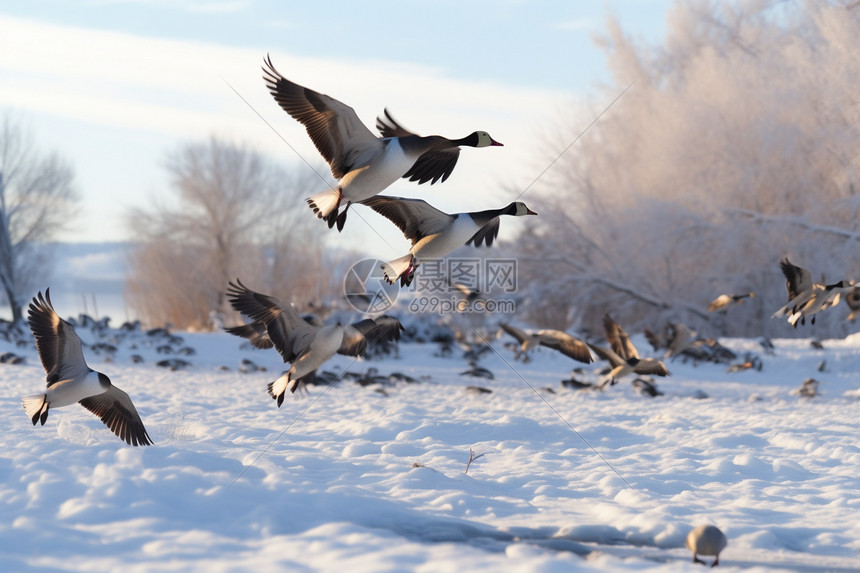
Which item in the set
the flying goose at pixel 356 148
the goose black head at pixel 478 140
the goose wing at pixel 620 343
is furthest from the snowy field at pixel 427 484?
the goose black head at pixel 478 140

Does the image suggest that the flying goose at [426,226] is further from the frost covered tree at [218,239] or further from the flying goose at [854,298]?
the frost covered tree at [218,239]

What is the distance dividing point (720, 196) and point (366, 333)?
1915 cm

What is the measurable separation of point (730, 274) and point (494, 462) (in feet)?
54.4

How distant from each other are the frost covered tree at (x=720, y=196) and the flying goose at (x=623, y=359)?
13262mm

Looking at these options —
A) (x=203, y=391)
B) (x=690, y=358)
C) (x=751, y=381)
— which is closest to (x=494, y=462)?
(x=203, y=391)

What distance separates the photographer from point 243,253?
27844mm

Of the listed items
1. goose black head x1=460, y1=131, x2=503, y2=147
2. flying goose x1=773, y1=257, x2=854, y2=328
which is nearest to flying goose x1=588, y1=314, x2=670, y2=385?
flying goose x1=773, y1=257, x2=854, y2=328

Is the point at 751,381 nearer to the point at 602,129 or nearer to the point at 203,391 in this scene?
the point at 203,391

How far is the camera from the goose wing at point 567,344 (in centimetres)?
701

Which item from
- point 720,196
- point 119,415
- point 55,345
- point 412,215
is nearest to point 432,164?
point 412,215

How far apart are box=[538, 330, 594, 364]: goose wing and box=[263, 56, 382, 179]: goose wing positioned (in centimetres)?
344

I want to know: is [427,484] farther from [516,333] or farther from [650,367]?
[650,367]

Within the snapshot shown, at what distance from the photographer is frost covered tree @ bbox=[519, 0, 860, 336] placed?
2042 cm

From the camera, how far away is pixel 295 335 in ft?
14.8
